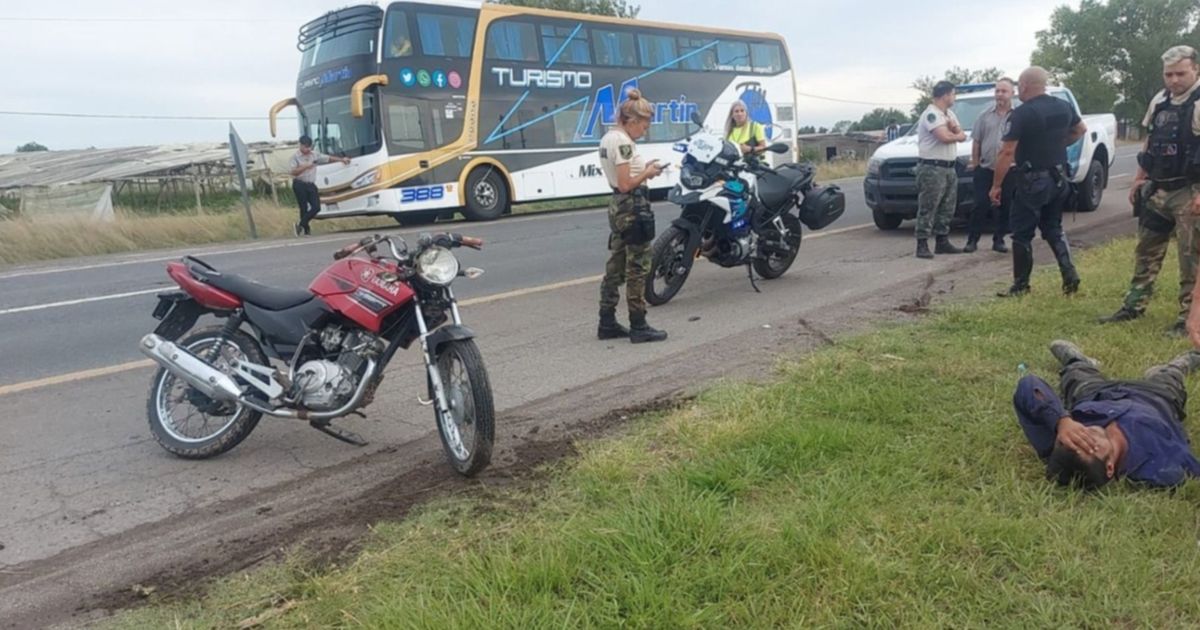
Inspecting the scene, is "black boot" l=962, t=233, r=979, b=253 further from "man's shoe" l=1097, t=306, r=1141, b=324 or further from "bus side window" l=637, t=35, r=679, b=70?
"bus side window" l=637, t=35, r=679, b=70


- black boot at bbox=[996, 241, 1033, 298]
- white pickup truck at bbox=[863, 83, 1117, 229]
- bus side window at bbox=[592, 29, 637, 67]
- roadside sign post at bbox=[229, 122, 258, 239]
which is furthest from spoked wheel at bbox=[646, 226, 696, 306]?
bus side window at bbox=[592, 29, 637, 67]

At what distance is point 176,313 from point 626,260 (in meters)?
2.99

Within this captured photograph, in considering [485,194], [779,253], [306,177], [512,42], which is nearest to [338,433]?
[779,253]

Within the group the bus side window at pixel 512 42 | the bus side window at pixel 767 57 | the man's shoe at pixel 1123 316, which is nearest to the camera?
the man's shoe at pixel 1123 316

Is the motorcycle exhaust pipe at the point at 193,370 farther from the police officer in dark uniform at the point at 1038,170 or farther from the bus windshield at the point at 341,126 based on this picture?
the bus windshield at the point at 341,126

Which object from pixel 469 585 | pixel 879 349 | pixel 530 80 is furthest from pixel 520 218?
pixel 469 585

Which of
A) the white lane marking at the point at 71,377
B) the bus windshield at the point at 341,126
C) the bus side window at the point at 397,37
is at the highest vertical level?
the bus side window at the point at 397,37

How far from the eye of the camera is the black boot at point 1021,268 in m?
6.59

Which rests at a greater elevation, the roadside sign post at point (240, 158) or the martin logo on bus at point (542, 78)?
the martin logo on bus at point (542, 78)

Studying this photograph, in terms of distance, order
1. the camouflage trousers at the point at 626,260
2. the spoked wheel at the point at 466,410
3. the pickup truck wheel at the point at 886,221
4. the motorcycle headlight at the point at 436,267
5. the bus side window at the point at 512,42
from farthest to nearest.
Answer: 1. the bus side window at the point at 512,42
2. the pickup truck wheel at the point at 886,221
3. the camouflage trousers at the point at 626,260
4. the motorcycle headlight at the point at 436,267
5. the spoked wheel at the point at 466,410

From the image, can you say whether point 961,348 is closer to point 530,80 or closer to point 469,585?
point 469,585

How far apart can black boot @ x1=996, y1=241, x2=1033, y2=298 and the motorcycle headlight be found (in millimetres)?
4777

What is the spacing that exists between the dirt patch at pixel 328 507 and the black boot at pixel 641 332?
0.57 meters

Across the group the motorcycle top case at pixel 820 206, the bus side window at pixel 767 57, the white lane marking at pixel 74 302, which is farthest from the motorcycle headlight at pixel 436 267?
the bus side window at pixel 767 57
